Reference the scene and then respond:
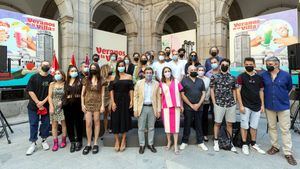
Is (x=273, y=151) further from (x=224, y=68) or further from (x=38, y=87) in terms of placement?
(x=38, y=87)

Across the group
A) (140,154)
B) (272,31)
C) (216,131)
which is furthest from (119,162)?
(272,31)

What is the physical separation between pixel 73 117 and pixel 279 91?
4.30m

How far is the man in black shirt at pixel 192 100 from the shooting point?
166 inches

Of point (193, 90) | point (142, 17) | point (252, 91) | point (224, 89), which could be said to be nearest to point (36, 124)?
point (193, 90)

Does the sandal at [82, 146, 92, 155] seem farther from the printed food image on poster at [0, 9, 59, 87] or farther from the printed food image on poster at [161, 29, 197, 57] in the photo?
the printed food image on poster at [161, 29, 197, 57]

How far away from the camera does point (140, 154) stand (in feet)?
13.1

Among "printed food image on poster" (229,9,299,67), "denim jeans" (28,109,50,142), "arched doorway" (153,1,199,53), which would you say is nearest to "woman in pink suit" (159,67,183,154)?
"denim jeans" (28,109,50,142)

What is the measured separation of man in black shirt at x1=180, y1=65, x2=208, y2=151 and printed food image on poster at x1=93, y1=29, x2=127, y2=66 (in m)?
7.34

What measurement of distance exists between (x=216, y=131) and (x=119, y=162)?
2211 mm

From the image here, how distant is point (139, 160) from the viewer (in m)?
3.71

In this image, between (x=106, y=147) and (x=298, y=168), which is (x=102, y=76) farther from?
(x=298, y=168)

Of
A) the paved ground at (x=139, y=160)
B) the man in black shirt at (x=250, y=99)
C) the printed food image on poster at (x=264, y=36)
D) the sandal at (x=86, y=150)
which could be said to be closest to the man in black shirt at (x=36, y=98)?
the paved ground at (x=139, y=160)

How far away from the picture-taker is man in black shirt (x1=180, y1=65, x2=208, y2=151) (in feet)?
13.8

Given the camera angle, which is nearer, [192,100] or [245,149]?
[245,149]
